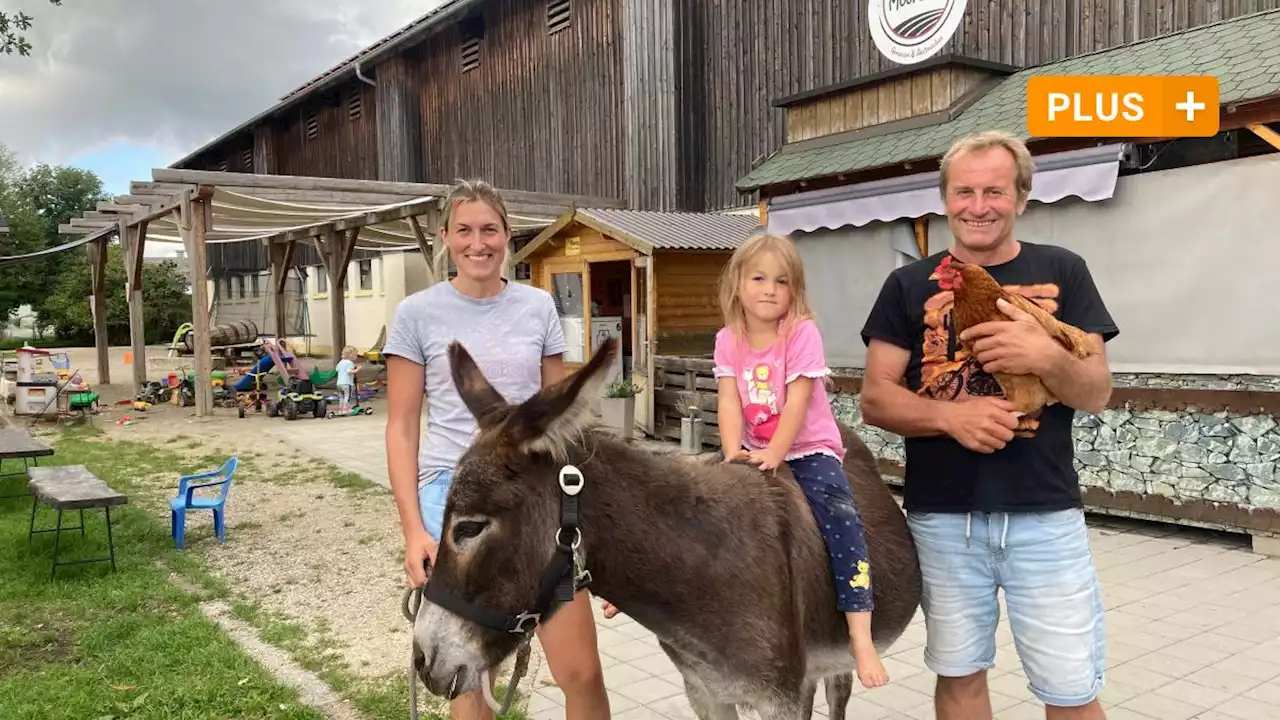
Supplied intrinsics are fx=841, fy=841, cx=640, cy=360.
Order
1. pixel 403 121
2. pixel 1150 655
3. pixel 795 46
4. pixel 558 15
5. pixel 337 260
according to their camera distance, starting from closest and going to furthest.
A: pixel 1150 655 < pixel 795 46 < pixel 558 15 < pixel 337 260 < pixel 403 121

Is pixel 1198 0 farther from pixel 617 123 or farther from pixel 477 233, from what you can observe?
pixel 617 123

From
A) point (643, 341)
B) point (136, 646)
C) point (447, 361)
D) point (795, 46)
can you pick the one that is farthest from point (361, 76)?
point (447, 361)

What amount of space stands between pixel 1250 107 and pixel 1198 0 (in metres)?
2.94

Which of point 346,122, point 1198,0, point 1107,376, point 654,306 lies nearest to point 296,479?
point 654,306

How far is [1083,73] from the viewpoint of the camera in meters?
7.77

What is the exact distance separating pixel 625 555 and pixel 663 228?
994 cm

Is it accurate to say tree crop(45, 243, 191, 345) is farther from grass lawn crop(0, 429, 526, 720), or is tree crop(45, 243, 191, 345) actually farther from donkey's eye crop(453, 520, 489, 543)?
donkey's eye crop(453, 520, 489, 543)

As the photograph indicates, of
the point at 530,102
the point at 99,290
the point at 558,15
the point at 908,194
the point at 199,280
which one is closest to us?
the point at 908,194

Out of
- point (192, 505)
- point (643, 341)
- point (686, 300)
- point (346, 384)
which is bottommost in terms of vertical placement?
point (192, 505)

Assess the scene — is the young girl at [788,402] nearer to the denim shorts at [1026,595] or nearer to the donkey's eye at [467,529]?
the denim shorts at [1026,595]

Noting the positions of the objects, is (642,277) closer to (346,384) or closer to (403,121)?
(346,384)

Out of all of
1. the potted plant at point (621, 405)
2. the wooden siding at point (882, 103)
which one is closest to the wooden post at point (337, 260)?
the potted plant at point (621, 405)

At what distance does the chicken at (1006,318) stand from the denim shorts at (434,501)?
1.54 meters

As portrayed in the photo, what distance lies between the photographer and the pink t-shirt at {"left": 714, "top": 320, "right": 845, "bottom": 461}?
247cm
